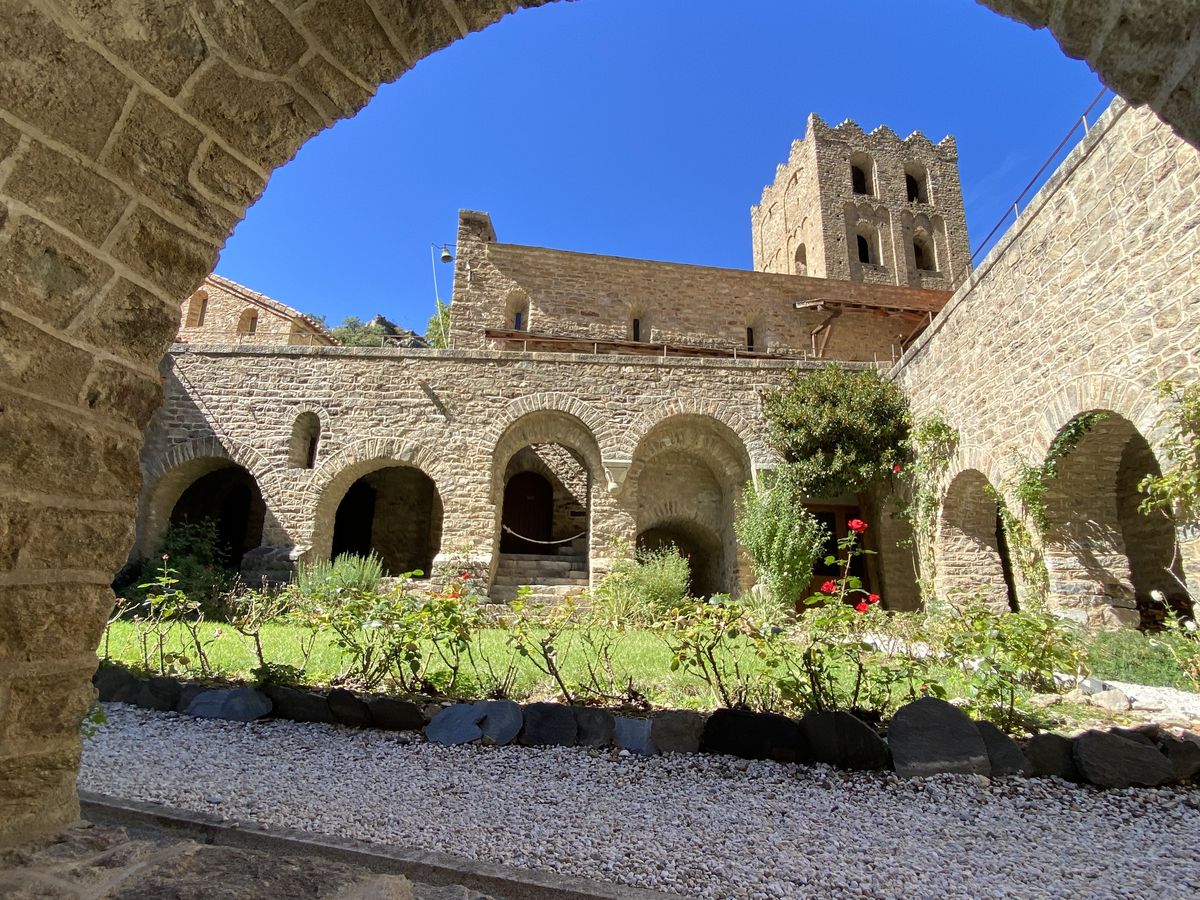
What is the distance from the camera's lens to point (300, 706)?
4246mm

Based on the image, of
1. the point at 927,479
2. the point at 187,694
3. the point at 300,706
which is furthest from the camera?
the point at 927,479

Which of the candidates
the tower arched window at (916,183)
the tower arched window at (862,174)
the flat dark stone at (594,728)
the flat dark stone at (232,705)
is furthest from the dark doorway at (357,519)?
the tower arched window at (916,183)

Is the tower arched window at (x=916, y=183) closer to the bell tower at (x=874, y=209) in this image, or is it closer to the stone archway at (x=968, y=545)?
the bell tower at (x=874, y=209)

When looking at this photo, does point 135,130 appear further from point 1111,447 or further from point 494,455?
point 494,455

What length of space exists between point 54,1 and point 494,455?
9.94 m

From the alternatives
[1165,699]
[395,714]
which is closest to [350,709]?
[395,714]

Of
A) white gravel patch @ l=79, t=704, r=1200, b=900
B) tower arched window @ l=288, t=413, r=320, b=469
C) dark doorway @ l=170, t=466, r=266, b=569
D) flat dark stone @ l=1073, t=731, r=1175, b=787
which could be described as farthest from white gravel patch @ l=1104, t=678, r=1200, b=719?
dark doorway @ l=170, t=466, r=266, b=569

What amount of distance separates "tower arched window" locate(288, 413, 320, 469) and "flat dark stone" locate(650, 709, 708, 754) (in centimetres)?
940

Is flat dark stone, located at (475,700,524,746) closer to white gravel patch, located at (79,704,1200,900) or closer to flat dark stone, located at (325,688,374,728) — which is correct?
white gravel patch, located at (79,704,1200,900)

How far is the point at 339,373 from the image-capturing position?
11.7 m

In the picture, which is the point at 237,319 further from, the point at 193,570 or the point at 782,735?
the point at 782,735

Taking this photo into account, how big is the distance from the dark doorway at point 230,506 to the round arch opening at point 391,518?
180 cm

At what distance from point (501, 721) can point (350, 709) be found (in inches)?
40.9

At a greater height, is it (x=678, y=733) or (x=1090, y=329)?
(x=1090, y=329)
